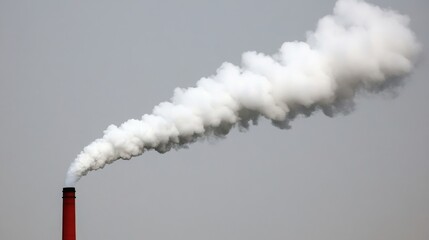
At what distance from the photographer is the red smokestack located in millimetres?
28875

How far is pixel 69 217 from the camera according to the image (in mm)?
28938

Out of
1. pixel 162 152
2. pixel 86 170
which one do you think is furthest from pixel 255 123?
pixel 86 170

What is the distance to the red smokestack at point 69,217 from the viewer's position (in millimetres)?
28875

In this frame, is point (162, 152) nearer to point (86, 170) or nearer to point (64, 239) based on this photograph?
point (86, 170)

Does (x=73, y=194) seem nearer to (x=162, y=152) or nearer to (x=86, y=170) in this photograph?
(x=86, y=170)

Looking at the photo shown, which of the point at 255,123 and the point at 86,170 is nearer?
the point at 255,123

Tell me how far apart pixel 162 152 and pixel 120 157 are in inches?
71.6

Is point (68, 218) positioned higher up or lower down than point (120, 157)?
lower down

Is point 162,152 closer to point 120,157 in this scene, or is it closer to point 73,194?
point 120,157

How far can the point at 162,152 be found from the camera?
3064cm

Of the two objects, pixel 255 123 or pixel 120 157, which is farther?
pixel 120 157

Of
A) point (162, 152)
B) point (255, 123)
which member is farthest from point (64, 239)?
point (255, 123)

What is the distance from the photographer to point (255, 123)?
2831 cm

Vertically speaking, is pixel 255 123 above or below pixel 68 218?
above
